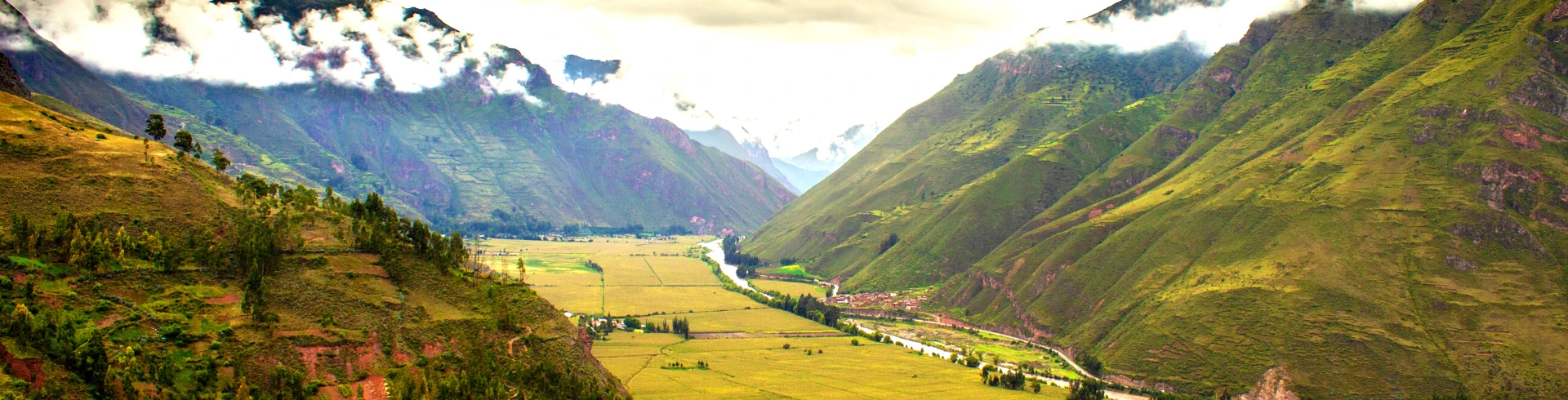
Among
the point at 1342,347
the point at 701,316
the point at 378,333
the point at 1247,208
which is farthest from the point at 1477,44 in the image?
the point at 378,333

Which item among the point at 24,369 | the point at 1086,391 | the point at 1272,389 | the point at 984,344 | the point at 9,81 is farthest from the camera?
the point at 984,344

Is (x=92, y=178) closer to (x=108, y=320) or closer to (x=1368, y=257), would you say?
→ (x=108, y=320)

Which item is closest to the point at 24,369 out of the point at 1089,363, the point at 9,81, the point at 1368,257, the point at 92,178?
the point at 92,178

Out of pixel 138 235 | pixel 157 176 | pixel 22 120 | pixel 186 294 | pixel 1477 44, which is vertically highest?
pixel 1477 44

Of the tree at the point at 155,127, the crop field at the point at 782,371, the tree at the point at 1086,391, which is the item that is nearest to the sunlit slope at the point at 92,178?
the tree at the point at 155,127

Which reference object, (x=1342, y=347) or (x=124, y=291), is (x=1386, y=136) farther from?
(x=124, y=291)

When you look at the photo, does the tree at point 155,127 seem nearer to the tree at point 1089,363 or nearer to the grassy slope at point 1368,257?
the tree at point 1089,363
